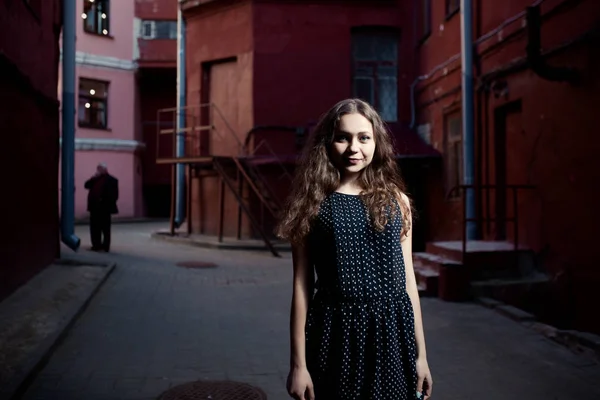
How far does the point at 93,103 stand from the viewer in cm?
2536

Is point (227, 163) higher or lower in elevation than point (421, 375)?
higher

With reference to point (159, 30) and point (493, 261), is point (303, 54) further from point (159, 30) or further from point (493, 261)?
point (159, 30)

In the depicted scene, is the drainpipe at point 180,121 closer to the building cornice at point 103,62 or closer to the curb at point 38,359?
the building cornice at point 103,62

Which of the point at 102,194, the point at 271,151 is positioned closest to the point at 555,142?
the point at 271,151

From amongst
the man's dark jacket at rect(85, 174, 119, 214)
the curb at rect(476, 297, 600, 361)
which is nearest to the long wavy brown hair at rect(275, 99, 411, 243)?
the curb at rect(476, 297, 600, 361)

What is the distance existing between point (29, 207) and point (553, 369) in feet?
22.8

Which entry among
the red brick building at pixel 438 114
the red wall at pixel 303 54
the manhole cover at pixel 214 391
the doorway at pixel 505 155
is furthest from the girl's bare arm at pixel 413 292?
the red wall at pixel 303 54

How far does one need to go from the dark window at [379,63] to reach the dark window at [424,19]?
1146 mm

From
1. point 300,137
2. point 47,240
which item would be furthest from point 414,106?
point 47,240

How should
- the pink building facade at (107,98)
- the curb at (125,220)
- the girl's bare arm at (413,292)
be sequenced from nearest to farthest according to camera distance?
the girl's bare arm at (413,292) → the curb at (125,220) → the pink building facade at (107,98)

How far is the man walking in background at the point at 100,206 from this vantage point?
1277 cm

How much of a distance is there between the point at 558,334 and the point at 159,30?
24358 millimetres

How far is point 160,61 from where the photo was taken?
86.7 feet

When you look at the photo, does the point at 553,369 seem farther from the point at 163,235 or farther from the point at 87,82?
the point at 87,82
